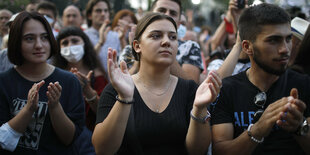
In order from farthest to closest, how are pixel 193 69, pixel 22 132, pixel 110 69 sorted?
pixel 193 69 → pixel 22 132 → pixel 110 69

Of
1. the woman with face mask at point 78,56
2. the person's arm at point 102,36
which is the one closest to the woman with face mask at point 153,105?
the woman with face mask at point 78,56

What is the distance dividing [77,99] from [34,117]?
45cm

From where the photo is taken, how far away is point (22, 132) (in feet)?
10.5

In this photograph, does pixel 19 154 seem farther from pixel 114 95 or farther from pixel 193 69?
pixel 193 69

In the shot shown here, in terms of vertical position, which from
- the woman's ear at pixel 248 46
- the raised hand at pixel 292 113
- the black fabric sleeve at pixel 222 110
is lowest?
the black fabric sleeve at pixel 222 110

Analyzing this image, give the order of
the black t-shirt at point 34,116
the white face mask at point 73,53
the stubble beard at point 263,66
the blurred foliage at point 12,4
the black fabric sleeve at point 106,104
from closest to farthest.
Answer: the black fabric sleeve at point 106,104, the stubble beard at point 263,66, the black t-shirt at point 34,116, the white face mask at point 73,53, the blurred foliage at point 12,4

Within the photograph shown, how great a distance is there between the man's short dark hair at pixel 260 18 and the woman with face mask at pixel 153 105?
68cm

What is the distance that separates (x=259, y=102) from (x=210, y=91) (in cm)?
66

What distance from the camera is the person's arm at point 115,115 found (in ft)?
8.45

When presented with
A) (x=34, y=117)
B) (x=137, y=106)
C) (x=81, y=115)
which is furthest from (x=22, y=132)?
(x=137, y=106)

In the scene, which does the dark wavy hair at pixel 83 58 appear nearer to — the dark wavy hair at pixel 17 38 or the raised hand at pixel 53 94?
the dark wavy hair at pixel 17 38

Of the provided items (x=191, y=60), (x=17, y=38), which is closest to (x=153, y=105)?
(x=17, y=38)

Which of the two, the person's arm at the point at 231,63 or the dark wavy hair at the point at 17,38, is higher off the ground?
the dark wavy hair at the point at 17,38

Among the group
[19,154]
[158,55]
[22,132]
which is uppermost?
[158,55]
